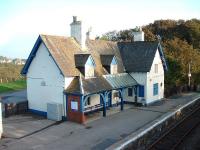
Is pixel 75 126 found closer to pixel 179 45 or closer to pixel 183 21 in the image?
pixel 179 45

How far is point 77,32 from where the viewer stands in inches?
1075

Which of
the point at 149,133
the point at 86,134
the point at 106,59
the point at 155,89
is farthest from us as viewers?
A: the point at 155,89

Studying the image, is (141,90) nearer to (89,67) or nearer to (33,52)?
(89,67)

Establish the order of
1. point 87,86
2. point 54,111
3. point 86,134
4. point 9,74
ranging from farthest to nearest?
point 9,74 → point 87,86 → point 54,111 → point 86,134

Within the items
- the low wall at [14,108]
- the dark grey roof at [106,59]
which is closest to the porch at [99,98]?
the dark grey roof at [106,59]

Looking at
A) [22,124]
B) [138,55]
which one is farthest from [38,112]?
[138,55]

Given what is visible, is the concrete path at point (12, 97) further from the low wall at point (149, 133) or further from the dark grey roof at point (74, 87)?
the low wall at point (149, 133)

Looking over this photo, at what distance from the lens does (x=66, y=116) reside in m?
22.7

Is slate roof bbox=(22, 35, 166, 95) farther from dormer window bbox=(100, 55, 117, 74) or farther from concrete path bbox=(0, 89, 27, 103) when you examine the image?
concrete path bbox=(0, 89, 27, 103)

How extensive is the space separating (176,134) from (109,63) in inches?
422

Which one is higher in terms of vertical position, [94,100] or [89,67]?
[89,67]

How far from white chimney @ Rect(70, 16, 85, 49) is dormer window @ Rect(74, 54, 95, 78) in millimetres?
2815

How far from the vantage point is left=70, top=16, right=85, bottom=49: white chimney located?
2680cm

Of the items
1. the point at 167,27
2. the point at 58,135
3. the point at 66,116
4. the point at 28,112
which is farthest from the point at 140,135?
the point at 167,27
